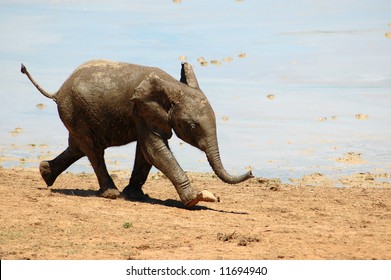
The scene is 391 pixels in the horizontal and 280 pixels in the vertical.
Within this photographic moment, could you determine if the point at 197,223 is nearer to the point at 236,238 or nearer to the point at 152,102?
the point at 236,238

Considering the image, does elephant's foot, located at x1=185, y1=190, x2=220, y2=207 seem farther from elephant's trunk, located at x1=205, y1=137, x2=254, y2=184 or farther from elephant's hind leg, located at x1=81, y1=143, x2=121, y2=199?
elephant's hind leg, located at x1=81, y1=143, x2=121, y2=199

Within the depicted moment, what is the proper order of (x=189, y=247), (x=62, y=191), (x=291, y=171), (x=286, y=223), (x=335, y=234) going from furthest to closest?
(x=291, y=171)
(x=62, y=191)
(x=286, y=223)
(x=335, y=234)
(x=189, y=247)

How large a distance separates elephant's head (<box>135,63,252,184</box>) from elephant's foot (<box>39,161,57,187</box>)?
2.97m

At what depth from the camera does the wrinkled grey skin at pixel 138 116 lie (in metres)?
16.8

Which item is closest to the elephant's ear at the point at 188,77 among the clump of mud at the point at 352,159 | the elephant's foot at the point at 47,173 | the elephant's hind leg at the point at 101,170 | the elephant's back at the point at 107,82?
the elephant's back at the point at 107,82

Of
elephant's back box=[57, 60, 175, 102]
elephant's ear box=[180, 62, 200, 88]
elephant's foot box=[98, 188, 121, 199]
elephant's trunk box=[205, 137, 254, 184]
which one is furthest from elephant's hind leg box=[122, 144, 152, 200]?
elephant's trunk box=[205, 137, 254, 184]

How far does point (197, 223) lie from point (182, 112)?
2.26m

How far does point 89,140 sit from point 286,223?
14.1 feet

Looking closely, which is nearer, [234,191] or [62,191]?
[62,191]

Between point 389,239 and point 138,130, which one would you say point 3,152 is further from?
point 389,239

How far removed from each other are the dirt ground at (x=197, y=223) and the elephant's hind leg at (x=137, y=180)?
0.36m

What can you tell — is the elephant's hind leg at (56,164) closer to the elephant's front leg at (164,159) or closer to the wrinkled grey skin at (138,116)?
the wrinkled grey skin at (138,116)

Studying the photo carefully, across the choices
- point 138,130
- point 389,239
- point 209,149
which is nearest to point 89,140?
point 138,130

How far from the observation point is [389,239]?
1416 centimetres
